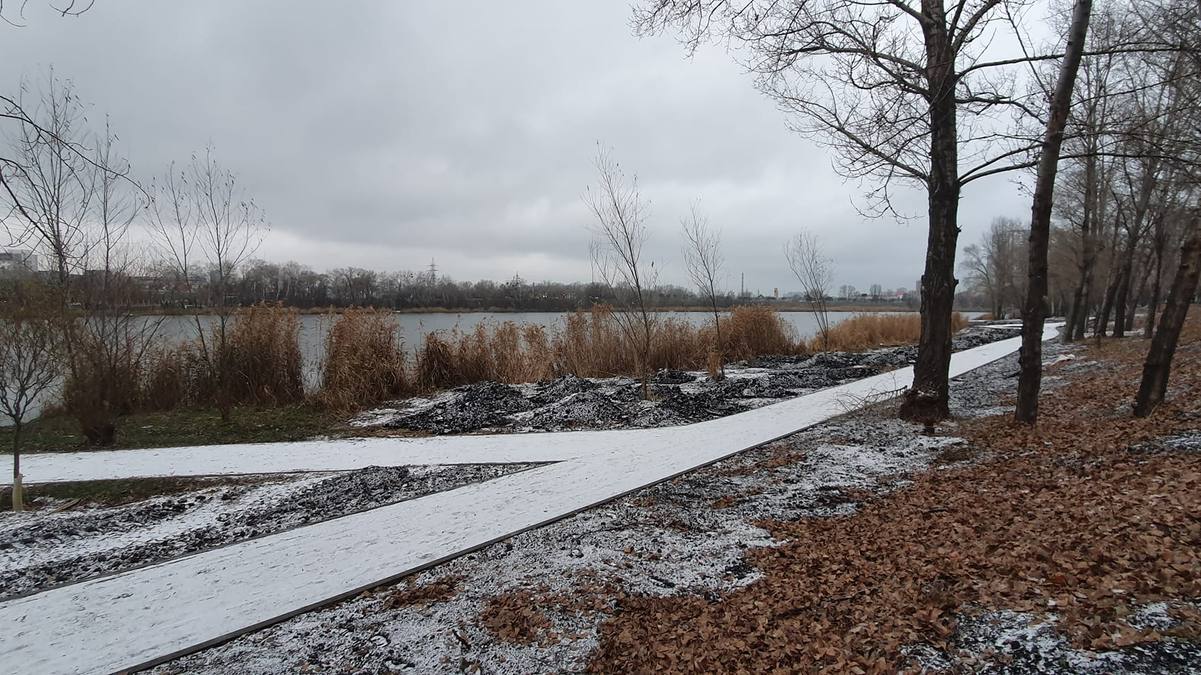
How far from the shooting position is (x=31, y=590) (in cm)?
343

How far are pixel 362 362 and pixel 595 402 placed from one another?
4300mm

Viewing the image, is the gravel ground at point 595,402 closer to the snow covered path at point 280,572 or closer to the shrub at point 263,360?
the shrub at point 263,360

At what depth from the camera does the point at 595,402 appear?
9.07 m

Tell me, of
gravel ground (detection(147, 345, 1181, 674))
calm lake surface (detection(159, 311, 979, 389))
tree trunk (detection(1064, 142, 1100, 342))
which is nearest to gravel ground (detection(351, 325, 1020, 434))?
calm lake surface (detection(159, 311, 979, 389))

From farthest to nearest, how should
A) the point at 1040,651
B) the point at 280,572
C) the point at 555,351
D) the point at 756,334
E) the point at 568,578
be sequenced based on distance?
the point at 756,334 < the point at 555,351 < the point at 280,572 < the point at 568,578 < the point at 1040,651

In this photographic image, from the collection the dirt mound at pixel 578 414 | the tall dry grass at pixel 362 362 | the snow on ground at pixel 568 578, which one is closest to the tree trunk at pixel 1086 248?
the dirt mound at pixel 578 414

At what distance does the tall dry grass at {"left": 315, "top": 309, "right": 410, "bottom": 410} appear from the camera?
973 cm

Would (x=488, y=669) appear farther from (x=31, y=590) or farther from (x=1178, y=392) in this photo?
(x=1178, y=392)

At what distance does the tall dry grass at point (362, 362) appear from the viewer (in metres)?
9.73

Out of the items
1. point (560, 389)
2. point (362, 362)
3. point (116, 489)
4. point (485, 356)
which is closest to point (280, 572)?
point (116, 489)

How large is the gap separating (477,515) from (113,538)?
257 centimetres

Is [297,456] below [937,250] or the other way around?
below

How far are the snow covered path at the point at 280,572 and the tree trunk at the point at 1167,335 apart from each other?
4522mm

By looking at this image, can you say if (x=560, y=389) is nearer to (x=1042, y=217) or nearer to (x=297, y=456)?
(x=297, y=456)
